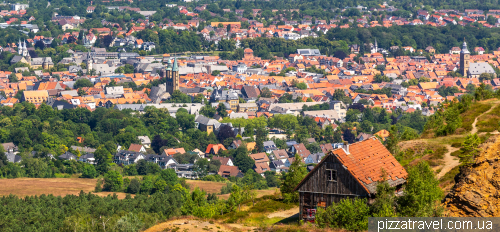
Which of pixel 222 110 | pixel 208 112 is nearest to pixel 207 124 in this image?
pixel 208 112

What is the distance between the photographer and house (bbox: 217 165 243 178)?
6338 centimetres

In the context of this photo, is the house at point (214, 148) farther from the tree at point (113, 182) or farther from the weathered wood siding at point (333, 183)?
the weathered wood siding at point (333, 183)

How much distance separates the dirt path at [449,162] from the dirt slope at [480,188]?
13.8ft

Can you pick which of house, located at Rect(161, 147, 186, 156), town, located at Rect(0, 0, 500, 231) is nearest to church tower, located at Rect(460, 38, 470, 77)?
town, located at Rect(0, 0, 500, 231)

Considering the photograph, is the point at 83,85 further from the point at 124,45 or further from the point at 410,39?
the point at 410,39

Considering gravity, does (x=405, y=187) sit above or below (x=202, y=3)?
above

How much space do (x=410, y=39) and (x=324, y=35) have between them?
56.5ft

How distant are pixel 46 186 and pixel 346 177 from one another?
131 ft

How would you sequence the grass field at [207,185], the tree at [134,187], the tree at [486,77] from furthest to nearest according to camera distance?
the tree at [486,77]
the grass field at [207,185]
the tree at [134,187]

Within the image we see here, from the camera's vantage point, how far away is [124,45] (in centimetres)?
13750

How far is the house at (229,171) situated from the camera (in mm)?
63375

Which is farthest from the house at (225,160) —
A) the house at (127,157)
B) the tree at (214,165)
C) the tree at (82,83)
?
the tree at (82,83)

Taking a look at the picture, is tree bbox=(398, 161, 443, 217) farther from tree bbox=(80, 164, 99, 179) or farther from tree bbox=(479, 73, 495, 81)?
tree bbox=(479, 73, 495, 81)

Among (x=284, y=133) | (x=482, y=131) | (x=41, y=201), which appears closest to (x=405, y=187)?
(x=482, y=131)
